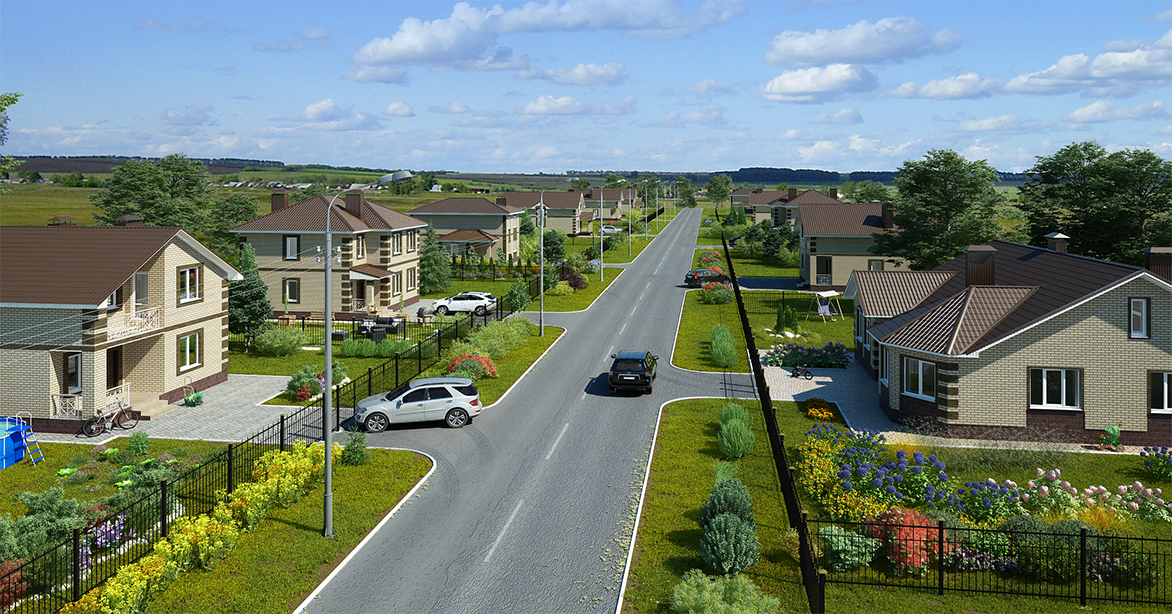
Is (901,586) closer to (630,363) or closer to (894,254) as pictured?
(630,363)

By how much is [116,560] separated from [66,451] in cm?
1000

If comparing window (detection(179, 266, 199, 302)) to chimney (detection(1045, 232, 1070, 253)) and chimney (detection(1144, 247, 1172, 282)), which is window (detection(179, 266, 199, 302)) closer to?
chimney (detection(1144, 247, 1172, 282))

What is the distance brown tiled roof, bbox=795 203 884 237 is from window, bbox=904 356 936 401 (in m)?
34.7

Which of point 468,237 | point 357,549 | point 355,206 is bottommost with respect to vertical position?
point 357,549

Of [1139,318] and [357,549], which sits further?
[1139,318]

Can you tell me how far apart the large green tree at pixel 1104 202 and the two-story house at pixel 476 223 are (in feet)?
146

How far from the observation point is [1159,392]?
24469mm

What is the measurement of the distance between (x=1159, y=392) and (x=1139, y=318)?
2.46 m

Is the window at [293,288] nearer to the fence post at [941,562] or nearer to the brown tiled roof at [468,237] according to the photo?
the brown tiled roof at [468,237]

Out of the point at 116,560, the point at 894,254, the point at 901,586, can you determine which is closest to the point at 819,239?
the point at 894,254

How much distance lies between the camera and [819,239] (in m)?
60.7

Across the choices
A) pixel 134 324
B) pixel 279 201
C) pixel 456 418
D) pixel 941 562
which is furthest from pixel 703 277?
pixel 941 562

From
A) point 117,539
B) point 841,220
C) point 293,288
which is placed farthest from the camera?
point 841,220

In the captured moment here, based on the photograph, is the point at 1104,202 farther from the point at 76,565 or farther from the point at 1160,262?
the point at 76,565
